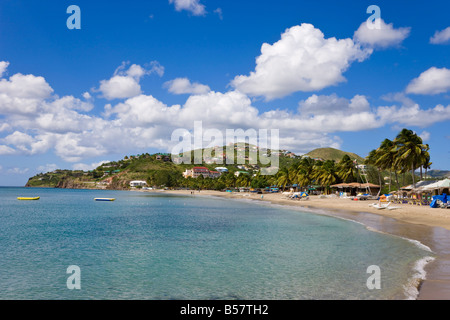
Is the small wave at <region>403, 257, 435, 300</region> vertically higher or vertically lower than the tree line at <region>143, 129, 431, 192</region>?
lower

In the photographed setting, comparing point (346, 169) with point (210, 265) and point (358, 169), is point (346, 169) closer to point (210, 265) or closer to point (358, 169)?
point (358, 169)

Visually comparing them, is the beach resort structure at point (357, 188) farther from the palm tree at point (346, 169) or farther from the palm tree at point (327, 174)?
the palm tree at point (327, 174)

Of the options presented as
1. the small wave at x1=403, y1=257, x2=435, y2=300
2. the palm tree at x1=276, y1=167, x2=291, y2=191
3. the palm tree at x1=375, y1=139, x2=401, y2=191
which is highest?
the palm tree at x1=375, y1=139, x2=401, y2=191

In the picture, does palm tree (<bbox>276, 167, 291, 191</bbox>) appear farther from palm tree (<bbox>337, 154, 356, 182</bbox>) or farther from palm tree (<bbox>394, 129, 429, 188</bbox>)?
palm tree (<bbox>394, 129, 429, 188</bbox>)

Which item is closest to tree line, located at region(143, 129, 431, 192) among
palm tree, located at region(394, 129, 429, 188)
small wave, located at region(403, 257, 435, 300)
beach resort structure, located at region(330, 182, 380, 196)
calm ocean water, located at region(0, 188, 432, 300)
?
palm tree, located at region(394, 129, 429, 188)

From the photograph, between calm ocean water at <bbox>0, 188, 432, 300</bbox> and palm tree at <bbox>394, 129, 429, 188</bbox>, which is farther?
palm tree at <bbox>394, 129, 429, 188</bbox>

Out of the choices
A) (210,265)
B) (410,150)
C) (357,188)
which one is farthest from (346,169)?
(210,265)

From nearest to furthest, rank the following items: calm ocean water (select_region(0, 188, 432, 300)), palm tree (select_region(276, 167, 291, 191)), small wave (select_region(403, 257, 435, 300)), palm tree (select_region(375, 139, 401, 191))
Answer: small wave (select_region(403, 257, 435, 300)), calm ocean water (select_region(0, 188, 432, 300)), palm tree (select_region(375, 139, 401, 191)), palm tree (select_region(276, 167, 291, 191))

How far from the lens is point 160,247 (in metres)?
21.9

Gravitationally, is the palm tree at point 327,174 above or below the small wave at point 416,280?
above

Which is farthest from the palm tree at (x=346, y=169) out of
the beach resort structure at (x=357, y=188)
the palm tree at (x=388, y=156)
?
the palm tree at (x=388, y=156)
